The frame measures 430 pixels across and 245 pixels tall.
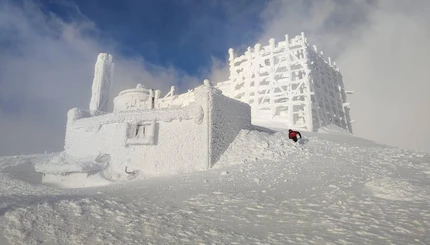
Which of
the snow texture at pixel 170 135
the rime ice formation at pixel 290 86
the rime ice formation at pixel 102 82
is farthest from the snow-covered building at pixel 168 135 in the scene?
the rime ice formation at pixel 290 86

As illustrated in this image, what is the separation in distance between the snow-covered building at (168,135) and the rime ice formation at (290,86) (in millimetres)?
11633

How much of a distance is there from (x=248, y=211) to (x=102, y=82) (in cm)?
2591

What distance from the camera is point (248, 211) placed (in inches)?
276

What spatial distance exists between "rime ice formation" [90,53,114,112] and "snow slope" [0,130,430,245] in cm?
1983

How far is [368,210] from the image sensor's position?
6.79 m

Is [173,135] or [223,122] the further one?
[223,122]

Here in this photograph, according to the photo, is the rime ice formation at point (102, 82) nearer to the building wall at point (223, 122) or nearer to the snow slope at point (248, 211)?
the building wall at point (223, 122)

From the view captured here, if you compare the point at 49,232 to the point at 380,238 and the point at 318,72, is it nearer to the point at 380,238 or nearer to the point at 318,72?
the point at 380,238

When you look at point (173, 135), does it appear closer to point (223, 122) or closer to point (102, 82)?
point (223, 122)

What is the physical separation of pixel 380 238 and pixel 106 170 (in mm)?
15831

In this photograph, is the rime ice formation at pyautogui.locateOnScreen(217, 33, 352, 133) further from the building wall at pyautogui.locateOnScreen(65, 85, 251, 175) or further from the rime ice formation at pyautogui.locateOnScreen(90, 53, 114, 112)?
the rime ice formation at pyautogui.locateOnScreen(90, 53, 114, 112)

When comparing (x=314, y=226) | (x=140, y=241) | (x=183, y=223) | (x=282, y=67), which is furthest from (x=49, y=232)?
(x=282, y=67)

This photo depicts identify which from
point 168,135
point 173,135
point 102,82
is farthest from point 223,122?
point 102,82

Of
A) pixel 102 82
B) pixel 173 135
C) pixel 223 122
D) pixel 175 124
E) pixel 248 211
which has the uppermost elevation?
pixel 102 82
